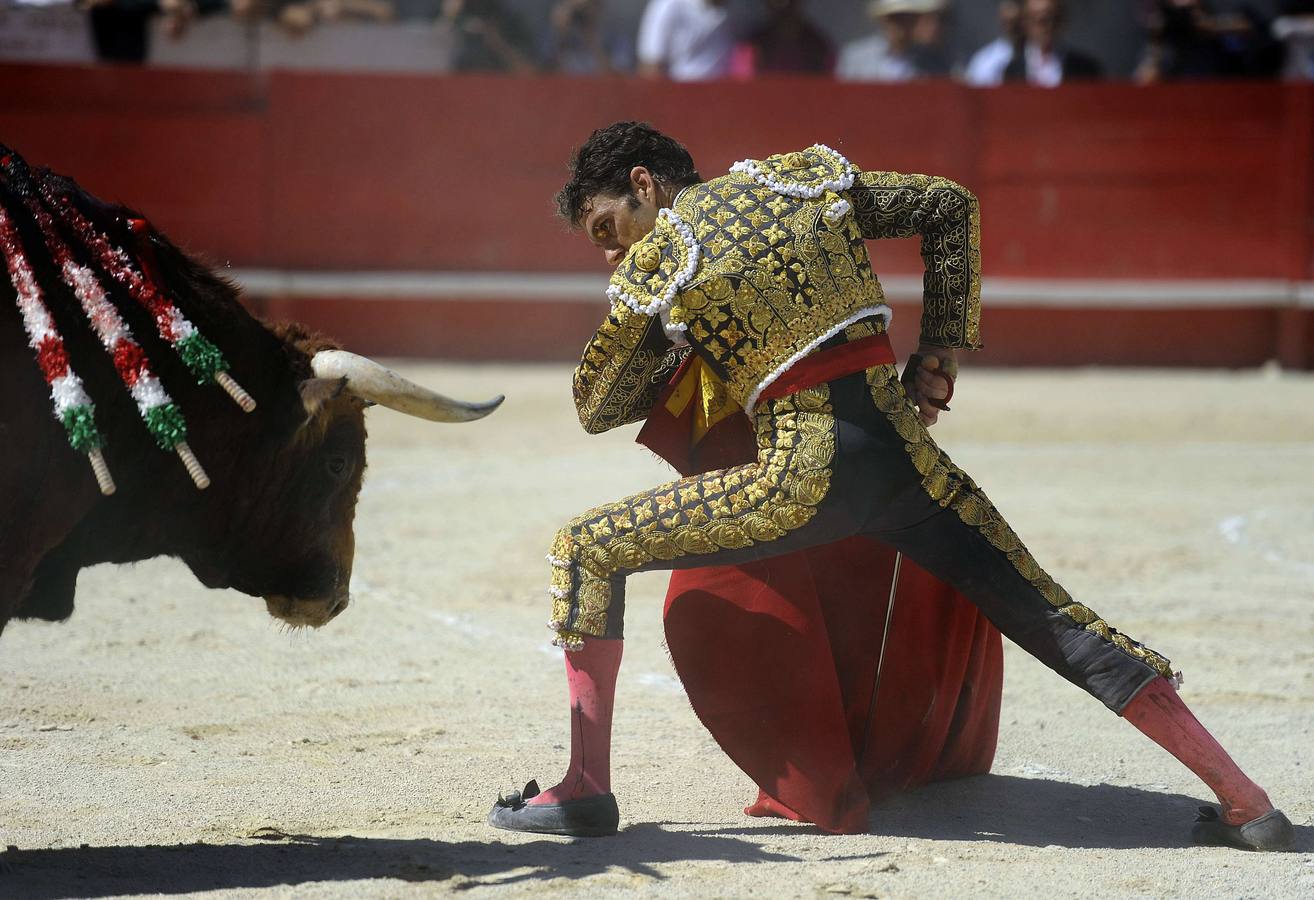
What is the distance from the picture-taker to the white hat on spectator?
360 inches

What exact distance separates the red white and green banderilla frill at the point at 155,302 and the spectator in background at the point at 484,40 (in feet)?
21.6

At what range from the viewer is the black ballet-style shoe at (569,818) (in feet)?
9.38

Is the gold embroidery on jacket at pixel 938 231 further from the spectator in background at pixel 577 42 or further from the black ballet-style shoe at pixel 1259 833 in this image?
the spectator in background at pixel 577 42

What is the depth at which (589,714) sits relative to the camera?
2863 millimetres

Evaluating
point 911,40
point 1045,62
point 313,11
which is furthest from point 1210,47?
point 313,11

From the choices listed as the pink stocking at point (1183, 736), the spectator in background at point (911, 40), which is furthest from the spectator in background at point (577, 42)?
the pink stocking at point (1183, 736)

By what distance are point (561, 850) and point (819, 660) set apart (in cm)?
55

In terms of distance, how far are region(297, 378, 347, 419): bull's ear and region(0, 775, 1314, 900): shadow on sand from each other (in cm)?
71

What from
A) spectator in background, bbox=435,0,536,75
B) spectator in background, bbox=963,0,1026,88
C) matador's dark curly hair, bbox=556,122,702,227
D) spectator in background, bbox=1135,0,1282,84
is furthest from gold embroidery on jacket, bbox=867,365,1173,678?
spectator in background, bbox=1135,0,1282,84

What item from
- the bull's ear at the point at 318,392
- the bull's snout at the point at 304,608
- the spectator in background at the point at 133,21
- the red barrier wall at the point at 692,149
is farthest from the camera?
the red barrier wall at the point at 692,149

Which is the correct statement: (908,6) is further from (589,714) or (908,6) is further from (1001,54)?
(589,714)

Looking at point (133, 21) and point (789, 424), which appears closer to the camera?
point (789, 424)

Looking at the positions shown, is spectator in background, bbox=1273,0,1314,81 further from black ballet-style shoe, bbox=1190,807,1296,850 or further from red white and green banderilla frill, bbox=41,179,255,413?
red white and green banderilla frill, bbox=41,179,255,413

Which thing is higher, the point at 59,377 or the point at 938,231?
the point at 938,231
